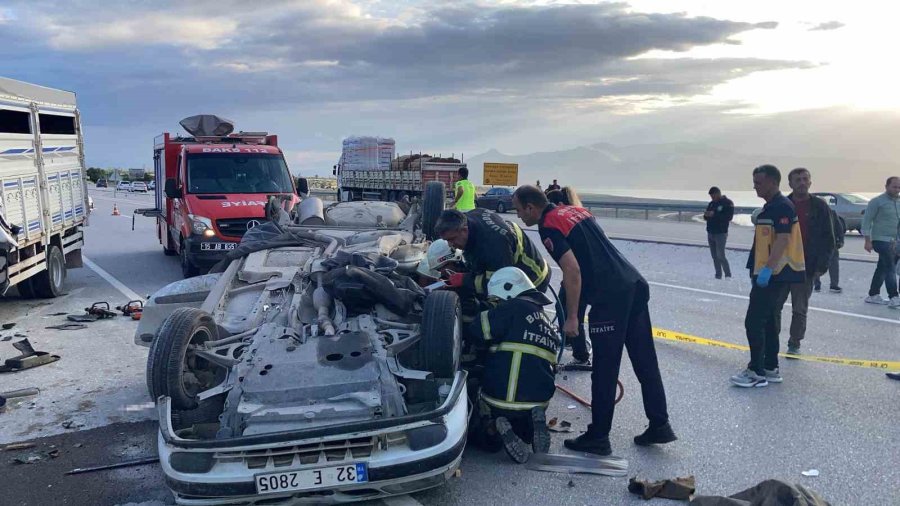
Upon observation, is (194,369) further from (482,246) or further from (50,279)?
A: (50,279)

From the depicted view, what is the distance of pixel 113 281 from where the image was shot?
12.2 meters

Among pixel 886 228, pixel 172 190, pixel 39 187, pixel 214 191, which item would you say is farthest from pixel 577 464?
pixel 172 190

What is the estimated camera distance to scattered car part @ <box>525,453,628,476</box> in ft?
14.6

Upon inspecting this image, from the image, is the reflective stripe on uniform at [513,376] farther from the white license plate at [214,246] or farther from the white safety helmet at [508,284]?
the white license plate at [214,246]

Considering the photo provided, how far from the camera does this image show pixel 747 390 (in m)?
6.07

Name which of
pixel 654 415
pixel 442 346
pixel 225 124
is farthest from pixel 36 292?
pixel 654 415

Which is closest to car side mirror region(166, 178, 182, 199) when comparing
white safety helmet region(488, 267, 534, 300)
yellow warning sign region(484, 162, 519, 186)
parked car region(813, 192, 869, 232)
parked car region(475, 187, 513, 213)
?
white safety helmet region(488, 267, 534, 300)

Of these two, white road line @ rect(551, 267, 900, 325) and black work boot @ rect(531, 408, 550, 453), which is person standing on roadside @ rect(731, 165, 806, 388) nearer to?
black work boot @ rect(531, 408, 550, 453)

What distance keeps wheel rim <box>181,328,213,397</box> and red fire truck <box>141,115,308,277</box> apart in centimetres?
612

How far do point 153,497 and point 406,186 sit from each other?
87.6ft

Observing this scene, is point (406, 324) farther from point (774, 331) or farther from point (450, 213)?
point (774, 331)

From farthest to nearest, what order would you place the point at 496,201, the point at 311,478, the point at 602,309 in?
the point at 496,201
the point at 602,309
the point at 311,478

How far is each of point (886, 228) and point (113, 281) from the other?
12.0m

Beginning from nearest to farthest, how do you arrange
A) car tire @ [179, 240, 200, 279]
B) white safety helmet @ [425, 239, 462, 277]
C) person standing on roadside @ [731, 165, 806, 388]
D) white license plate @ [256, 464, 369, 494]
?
white license plate @ [256, 464, 369, 494], white safety helmet @ [425, 239, 462, 277], person standing on roadside @ [731, 165, 806, 388], car tire @ [179, 240, 200, 279]
